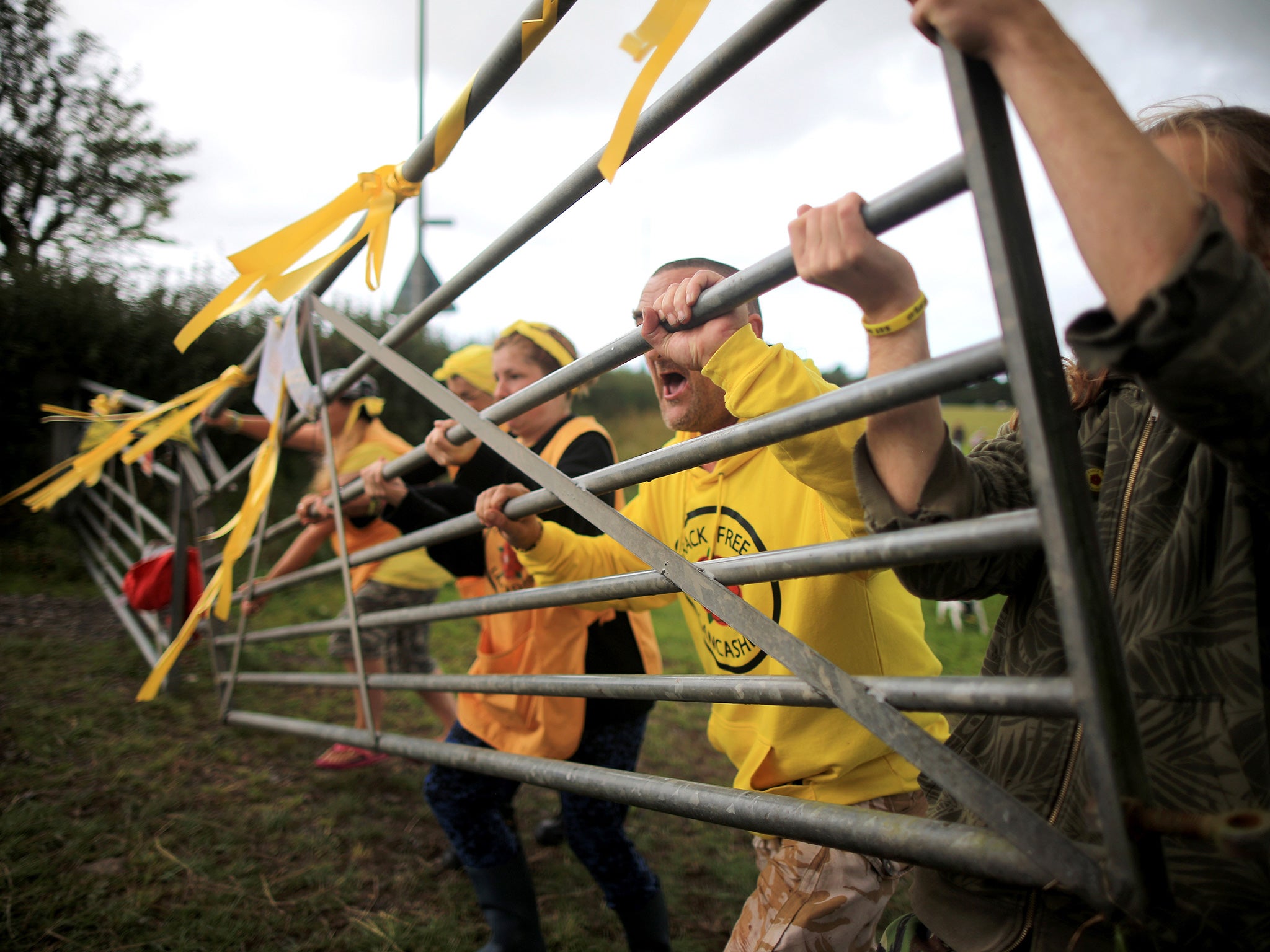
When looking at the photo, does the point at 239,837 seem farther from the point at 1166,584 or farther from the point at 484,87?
the point at 1166,584

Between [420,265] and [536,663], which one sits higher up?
[420,265]

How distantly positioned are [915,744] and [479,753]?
95 cm

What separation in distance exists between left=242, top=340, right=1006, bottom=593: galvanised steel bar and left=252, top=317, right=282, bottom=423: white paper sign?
5.49 feet

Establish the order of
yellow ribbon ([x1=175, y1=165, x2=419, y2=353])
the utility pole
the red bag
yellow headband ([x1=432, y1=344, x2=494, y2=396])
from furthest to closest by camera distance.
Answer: the utility pole, the red bag, yellow headband ([x1=432, y1=344, x2=494, y2=396]), yellow ribbon ([x1=175, y1=165, x2=419, y2=353])

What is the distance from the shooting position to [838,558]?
2.72 ft

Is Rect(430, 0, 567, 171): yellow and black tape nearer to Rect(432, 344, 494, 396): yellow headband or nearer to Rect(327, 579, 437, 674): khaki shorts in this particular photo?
Rect(432, 344, 494, 396): yellow headband

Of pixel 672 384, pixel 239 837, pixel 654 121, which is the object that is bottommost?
pixel 239 837

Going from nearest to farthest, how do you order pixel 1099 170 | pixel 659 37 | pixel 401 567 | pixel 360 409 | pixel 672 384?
pixel 1099 170
pixel 659 37
pixel 672 384
pixel 401 567
pixel 360 409

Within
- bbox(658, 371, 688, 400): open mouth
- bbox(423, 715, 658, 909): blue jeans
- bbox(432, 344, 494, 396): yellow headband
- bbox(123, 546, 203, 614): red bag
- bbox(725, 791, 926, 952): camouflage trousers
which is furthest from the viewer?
bbox(123, 546, 203, 614): red bag

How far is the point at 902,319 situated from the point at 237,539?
2.07 m

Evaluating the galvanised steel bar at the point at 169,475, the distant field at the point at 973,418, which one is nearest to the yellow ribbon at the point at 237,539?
the galvanised steel bar at the point at 169,475

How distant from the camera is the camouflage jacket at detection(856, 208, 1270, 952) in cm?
55

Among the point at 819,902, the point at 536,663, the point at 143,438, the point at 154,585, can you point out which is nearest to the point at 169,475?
the point at 154,585

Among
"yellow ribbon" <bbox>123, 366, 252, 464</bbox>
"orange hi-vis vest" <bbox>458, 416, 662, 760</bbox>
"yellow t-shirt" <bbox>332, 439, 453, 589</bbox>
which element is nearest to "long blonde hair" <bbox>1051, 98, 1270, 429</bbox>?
"orange hi-vis vest" <bbox>458, 416, 662, 760</bbox>
